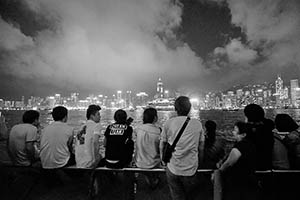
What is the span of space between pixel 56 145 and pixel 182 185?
2.52m

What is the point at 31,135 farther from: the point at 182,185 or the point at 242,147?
the point at 242,147

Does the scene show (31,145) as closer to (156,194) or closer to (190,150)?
(156,194)

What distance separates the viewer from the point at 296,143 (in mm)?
3211

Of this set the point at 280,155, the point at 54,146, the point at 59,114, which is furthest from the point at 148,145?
the point at 280,155

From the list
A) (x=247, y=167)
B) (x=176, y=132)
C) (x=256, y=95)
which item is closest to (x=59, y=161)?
(x=176, y=132)

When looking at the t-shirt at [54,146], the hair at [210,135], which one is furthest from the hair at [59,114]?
the hair at [210,135]

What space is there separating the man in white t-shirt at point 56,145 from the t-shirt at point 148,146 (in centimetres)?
144

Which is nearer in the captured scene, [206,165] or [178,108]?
[178,108]

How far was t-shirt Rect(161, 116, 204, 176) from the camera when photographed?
252 centimetres

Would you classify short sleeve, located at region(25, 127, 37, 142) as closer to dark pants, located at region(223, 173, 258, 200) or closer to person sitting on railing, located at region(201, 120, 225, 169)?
person sitting on railing, located at region(201, 120, 225, 169)

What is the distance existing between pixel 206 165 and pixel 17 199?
3.63 meters

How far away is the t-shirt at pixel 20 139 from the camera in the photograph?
11.9 ft

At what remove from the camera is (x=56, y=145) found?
3.51m

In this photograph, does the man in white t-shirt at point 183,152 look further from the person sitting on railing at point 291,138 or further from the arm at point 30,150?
the arm at point 30,150
